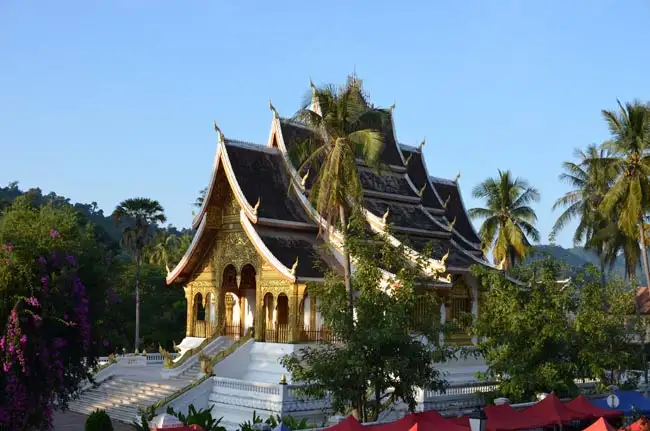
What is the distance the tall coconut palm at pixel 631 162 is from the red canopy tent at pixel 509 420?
11532 mm

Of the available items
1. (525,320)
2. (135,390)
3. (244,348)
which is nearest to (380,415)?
(525,320)

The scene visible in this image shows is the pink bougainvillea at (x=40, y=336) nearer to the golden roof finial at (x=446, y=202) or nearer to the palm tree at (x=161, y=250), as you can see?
the golden roof finial at (x=446, y=202)

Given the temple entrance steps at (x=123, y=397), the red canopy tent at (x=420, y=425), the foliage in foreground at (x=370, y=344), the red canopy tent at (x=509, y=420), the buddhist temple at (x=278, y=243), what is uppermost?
the buddhist temple at (x=278, y=243)

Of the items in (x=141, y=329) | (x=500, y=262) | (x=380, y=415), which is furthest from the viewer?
(x=141, y=329)

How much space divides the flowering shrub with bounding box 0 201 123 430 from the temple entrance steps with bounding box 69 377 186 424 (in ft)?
17.8

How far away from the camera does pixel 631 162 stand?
83.9ft

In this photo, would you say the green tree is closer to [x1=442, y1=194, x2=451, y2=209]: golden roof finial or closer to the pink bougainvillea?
[x1=442, y1=194, x2=451, y2=209]: golden roof finial

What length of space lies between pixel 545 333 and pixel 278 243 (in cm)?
874

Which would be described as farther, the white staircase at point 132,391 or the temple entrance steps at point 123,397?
the white staircase at point 132,391

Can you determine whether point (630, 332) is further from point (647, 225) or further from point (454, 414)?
point (647, 225)

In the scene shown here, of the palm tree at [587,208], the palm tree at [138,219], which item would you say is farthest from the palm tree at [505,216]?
the palm tree at [138,219]

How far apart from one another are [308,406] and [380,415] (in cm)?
195

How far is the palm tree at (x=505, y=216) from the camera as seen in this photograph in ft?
109

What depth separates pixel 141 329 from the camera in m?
40.5
